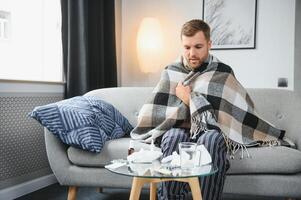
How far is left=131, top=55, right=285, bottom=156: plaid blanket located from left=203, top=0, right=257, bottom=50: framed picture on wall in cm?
112

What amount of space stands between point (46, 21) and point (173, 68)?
3.85 feet

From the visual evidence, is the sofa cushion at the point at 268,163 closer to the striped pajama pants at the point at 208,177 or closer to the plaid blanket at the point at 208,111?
the plaid blanket at the point at 208,111

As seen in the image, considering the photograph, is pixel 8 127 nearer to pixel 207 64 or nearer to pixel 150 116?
pixel 150 116

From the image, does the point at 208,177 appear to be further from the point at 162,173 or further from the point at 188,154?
the point at 162,173

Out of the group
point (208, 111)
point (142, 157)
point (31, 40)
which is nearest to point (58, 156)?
point (142, 157)

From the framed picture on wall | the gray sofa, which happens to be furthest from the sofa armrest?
the framed picture on wall

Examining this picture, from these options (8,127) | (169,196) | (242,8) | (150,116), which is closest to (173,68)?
(150,116)

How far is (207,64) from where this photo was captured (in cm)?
194

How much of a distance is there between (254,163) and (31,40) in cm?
174

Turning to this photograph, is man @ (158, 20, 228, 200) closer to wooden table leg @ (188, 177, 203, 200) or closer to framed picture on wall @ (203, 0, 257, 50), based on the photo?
wooden table leg @ (188, 177, 203, 200)

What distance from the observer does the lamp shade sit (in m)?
3.07

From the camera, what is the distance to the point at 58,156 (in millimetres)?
1854

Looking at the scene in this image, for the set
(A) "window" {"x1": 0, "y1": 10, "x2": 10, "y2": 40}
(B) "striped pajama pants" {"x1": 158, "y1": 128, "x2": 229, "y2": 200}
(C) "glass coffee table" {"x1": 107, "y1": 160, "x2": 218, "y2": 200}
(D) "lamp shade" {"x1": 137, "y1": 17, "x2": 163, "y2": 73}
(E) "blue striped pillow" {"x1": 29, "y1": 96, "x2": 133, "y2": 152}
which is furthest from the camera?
(D) "lamp shade" {"x1": 137, "y1": 17, "x2": 163, "y2": 73}

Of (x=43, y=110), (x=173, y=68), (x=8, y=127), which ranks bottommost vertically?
(x=8, y=127)
